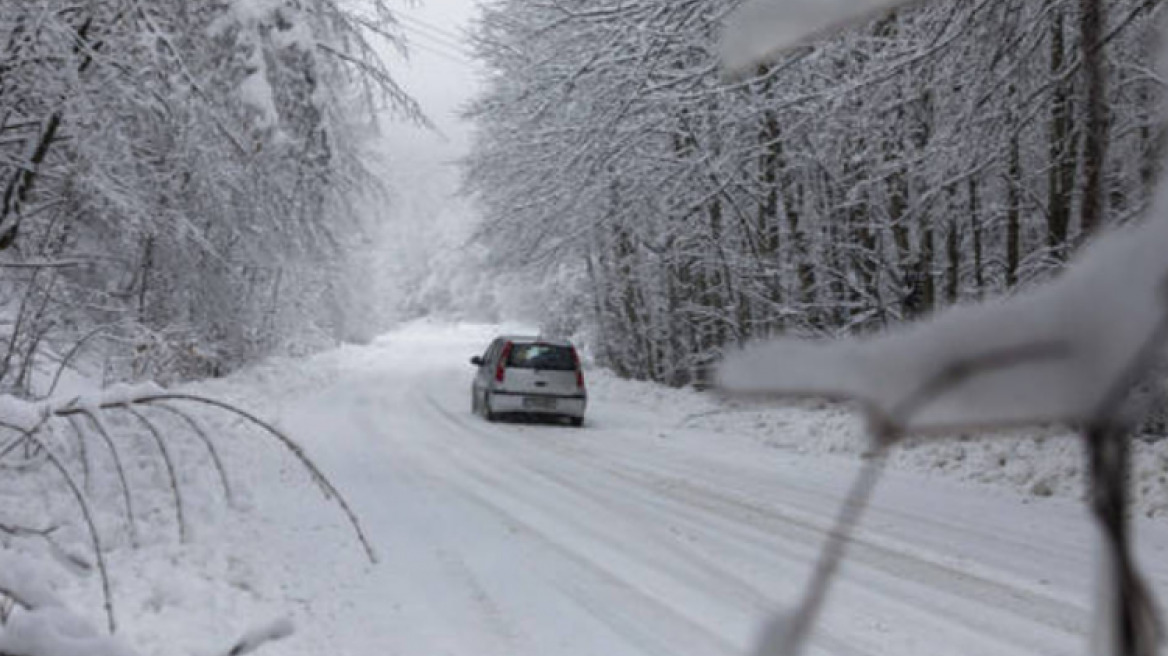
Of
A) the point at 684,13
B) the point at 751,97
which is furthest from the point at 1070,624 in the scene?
the point at 751,97

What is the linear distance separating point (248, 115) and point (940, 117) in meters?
6.17

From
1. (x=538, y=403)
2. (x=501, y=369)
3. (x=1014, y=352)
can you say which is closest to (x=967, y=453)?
(x=538, y=403)

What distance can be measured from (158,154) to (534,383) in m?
10.4

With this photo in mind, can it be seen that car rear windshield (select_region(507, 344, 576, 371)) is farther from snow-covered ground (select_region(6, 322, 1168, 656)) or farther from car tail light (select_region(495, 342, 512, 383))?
snow-covered ground (select_region(6, 322, 1168, 656))

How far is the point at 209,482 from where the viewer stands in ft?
29.6

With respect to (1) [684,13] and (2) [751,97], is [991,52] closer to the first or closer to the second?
(1) [684,13]

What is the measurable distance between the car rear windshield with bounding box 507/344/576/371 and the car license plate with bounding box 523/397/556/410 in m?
0.59

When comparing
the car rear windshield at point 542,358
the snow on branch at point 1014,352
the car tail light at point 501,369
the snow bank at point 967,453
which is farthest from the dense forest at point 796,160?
the car tail light at point 501,369

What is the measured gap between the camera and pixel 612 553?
24.7 feet

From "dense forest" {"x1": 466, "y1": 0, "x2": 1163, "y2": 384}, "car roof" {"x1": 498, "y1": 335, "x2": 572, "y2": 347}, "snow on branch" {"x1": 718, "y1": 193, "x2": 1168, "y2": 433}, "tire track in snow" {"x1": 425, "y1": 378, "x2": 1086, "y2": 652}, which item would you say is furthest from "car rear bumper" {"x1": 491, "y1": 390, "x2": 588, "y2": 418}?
"snow on branch" {"x1": 718, "y1": 193, "x2": 1168, "y2": 433}

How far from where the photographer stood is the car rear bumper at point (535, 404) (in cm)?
1775

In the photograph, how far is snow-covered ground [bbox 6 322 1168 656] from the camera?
5469 millimetres

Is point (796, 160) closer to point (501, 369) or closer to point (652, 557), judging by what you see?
point (501, 369)

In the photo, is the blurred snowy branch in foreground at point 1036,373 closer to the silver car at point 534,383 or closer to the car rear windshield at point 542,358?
the silver car at point 534,383
